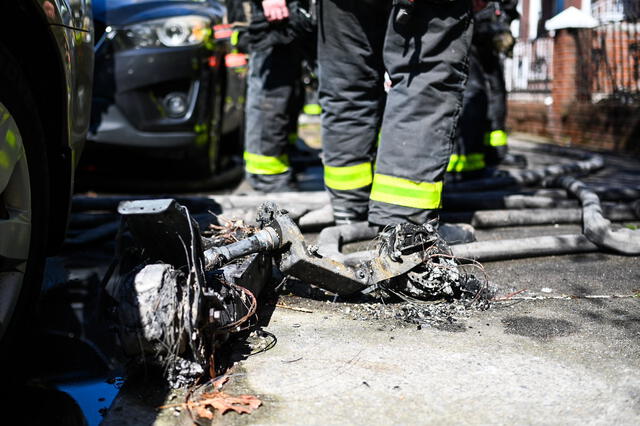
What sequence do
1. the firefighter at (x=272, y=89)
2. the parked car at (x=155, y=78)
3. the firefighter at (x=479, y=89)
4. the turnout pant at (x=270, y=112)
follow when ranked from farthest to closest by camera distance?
the firefighter at (x=479, y=89)
the turnout pant at (x=270, y=112)
the parked car at (x=155, y=78)
the firefighter at (x=272, y=89)

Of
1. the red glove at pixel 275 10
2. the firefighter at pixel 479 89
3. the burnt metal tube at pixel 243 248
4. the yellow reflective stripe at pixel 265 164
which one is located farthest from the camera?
the firefighter at pixel 479 89

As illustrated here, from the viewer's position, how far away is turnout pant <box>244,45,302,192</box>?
4.72 metres

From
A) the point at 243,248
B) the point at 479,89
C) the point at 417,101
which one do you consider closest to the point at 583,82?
the point at 479,89

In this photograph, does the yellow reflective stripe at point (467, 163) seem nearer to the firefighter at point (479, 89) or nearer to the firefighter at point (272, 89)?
the firefighter at point (479, 89)

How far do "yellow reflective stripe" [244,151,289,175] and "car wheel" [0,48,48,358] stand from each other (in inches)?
110

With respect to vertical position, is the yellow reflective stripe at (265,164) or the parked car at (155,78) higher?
the parked car at (155,78)

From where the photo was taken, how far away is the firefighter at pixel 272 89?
174 inches

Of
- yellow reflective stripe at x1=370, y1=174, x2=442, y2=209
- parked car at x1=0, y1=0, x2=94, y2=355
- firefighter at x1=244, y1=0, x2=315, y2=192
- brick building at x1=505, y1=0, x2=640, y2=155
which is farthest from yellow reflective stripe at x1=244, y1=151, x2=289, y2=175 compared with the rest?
brick building at x1=505, y1=0, x2=640, y2=155

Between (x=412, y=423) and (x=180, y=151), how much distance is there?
3.54 metres

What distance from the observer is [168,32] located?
4.68 metres

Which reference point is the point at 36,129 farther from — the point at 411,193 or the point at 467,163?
the point at 467,163

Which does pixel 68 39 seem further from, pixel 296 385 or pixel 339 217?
pixel 339 217

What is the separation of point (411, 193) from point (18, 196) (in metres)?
1.57

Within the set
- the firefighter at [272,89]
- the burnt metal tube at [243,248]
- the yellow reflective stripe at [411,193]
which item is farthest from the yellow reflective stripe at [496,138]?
the burnt metal tube at [243,248]
